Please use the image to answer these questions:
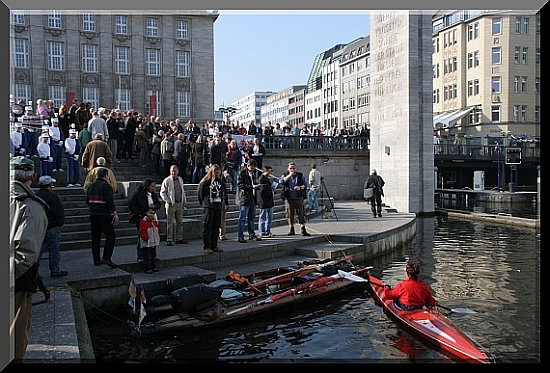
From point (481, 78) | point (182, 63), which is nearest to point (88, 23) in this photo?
point (182, 63)

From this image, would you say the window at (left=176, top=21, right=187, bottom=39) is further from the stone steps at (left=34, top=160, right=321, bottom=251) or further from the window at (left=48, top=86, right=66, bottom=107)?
the stone steps at (left=34, top=160, right=321, bottom=251)

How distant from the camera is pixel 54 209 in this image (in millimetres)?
9281

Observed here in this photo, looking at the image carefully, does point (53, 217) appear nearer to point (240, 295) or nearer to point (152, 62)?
point (240, 295)

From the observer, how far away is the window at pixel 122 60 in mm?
40719

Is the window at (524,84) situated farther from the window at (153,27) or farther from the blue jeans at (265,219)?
the blue jeans at (265,219)

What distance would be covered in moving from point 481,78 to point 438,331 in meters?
48.7

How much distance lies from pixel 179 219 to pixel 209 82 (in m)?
31.5

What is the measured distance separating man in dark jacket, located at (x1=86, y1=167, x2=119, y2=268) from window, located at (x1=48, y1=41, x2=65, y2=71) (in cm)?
3048

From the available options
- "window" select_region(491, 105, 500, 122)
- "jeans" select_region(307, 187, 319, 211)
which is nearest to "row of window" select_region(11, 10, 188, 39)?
"jeans" select_region(307, 187, 319, 211)

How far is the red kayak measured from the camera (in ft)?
26.0

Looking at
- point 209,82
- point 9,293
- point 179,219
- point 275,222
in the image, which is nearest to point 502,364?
point 9,293

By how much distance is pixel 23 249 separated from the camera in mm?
5945

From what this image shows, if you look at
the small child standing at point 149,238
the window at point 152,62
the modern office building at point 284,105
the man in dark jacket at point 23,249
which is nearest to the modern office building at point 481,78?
the window at point 152,62
